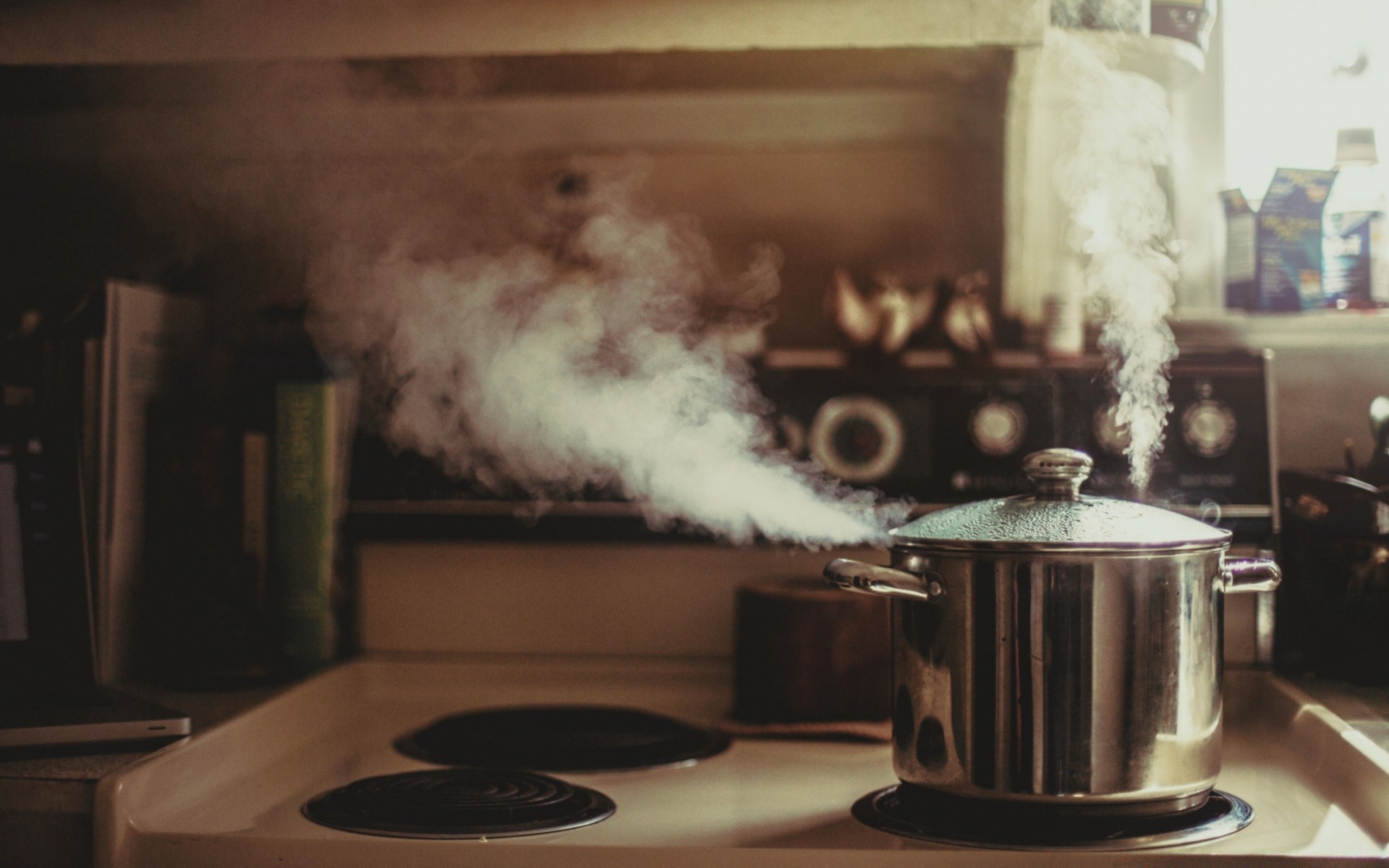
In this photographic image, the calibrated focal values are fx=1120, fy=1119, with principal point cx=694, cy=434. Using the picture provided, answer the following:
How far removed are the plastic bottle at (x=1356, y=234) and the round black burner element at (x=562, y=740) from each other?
0.98 metres

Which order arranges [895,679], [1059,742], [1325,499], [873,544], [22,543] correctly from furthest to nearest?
[873,544] → [1325,499] → [22,543] → [895,679] → [1059,742]

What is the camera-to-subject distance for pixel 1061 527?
88cm

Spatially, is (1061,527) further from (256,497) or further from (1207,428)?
(256,497)

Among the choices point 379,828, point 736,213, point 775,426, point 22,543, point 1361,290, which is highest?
point 736,213

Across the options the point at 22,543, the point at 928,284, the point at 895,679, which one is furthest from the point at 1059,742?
the point at 22,543

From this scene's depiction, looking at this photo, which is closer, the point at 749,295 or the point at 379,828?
the point at 379,828

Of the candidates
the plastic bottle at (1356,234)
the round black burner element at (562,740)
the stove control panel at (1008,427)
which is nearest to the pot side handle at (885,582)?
the round black burner element at (562,740)

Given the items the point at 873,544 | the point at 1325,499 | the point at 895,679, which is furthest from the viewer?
the point at 873,544

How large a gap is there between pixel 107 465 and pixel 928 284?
1.05m

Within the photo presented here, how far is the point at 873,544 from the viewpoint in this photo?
4.59 feet

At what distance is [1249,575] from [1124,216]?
686mm

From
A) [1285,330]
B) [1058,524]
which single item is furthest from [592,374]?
[1285,330]

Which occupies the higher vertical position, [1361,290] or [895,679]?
[1361,290]

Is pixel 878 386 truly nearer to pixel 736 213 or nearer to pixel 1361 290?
pixel 736 213
